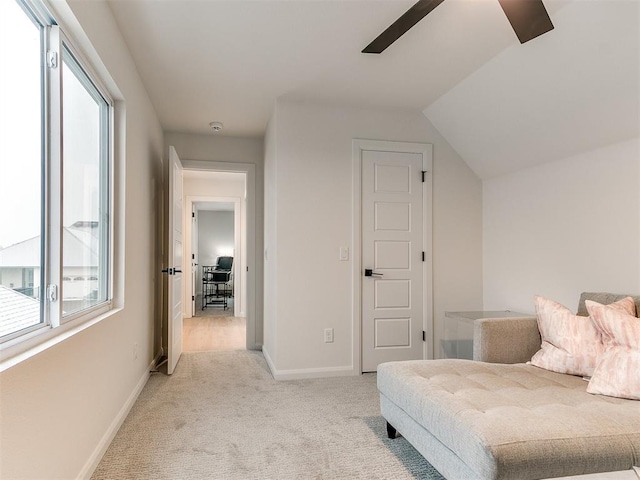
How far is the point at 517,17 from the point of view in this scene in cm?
186

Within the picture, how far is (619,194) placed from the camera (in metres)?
2.56

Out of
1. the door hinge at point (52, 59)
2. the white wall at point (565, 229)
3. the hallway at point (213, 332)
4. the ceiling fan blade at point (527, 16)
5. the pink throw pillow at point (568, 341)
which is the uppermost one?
the ceiling fan blade at point (527, 16)

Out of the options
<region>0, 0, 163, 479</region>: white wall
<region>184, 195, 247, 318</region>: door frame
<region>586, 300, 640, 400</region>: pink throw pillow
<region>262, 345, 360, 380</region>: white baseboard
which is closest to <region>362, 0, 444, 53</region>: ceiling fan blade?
<region>0, 0, 163, 479</region>: white wall

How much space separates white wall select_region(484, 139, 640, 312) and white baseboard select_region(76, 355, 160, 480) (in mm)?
3068

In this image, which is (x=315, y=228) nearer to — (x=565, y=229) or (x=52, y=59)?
(x=565, y=229)

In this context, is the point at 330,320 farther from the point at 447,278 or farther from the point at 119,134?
A: the point at 119,134

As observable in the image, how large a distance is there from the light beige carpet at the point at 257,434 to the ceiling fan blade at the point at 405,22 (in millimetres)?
2121

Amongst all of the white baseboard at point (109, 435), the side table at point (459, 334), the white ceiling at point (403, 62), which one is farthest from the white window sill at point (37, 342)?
the side table at point (459, 334)

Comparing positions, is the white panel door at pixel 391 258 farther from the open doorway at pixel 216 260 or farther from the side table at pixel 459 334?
the open doorway at pixel 216 260

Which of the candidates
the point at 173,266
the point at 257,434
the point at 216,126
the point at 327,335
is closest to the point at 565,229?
the point at 327,335

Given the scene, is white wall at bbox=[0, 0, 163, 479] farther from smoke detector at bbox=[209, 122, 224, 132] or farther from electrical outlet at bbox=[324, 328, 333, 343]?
electrical outlet at bbox=[324, 328, 333, 343]

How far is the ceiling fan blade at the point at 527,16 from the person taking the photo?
1759mm

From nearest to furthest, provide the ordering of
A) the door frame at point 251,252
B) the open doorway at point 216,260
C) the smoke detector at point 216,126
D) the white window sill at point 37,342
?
1. the white window sill at point 37,342
2. the smoke detector at point 216,126
3. the door frame at point 251,252
4. the open doorway at point 216,260

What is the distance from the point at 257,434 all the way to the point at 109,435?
795 mm
